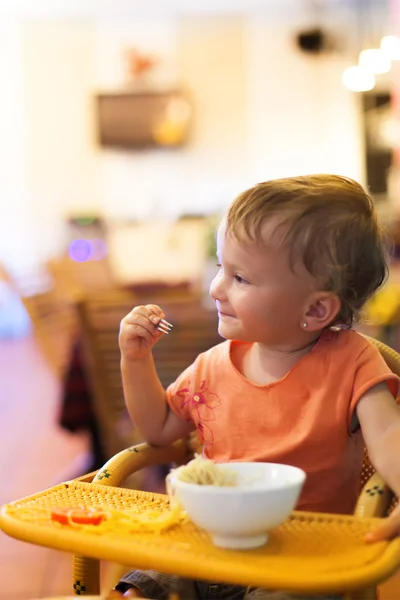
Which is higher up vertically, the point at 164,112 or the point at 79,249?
the point at 164,112

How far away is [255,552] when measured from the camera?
2.73 ft

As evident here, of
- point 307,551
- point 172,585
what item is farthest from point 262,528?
point 172,585

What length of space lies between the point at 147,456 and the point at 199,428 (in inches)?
4.3

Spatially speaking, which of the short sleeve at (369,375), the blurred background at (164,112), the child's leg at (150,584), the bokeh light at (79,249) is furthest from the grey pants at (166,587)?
the bokeh light at (79,249)

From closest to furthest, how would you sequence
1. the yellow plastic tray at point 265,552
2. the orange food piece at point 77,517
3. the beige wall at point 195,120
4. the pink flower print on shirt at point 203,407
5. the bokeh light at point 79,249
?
the yellow plastic tray at point 265,552 → the orange food piece at point 77,517 → the pink flower print on shirt at point 203,407 → the bokeh light at point 79,249 → the beige wall at point 195,120

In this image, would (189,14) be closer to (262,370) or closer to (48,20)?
(48,20)

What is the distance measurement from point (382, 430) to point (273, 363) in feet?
0.61

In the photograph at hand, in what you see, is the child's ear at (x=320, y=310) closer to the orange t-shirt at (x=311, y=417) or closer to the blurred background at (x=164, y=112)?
the orange t-shirt at (x=311, y=417)

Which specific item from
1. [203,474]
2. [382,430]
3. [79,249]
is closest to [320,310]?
[382,430]

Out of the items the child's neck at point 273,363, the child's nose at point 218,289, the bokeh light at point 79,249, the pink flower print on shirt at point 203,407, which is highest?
the child's nose at point 218,289

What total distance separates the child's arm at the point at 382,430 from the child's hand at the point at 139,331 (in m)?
0.28

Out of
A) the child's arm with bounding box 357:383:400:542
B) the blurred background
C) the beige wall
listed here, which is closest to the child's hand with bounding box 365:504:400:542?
the child's arm with bounding box 357:383:400:542

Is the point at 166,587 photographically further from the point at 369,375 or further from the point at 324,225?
the point at 324,225

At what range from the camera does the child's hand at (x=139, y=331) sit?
44.7 inches
